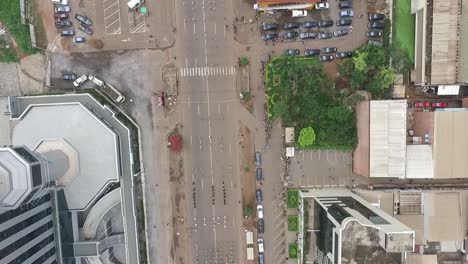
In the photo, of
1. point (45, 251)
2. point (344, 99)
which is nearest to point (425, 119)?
point (344, 99)

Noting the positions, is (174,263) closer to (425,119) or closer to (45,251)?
(45,251)

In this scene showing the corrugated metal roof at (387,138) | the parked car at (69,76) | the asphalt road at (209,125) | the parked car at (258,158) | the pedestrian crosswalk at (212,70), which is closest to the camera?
the corrugated metal roof at (387,138)

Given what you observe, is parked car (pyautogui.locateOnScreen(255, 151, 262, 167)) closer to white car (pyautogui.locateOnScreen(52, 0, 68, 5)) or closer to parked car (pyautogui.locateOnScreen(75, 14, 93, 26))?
parked car (pyautogui.locateOnScreen(75, 14, 93, 26))

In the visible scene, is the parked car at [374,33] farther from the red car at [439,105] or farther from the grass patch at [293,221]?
the grass patch at [293,221]

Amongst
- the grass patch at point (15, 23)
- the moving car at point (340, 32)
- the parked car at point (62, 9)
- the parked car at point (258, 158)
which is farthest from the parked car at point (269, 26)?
the grass patch at point (15, 23)

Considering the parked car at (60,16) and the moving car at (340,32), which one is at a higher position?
the parked car at (60,16)

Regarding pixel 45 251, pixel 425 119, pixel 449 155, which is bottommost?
pixel 45 251
